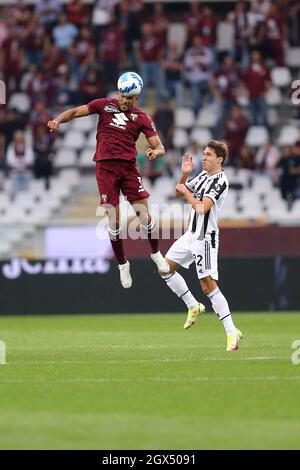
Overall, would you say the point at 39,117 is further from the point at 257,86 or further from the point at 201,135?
the point at 257,86

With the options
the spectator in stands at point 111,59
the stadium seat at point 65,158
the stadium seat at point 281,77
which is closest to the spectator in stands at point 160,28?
the spectator in stands at point 111,59

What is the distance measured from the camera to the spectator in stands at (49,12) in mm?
32938

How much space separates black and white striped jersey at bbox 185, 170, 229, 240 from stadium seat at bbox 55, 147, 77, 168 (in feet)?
52.8

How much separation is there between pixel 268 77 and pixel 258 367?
1841 cm

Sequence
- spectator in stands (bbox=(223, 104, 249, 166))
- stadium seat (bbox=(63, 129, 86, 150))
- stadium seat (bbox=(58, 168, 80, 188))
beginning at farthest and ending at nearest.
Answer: stadium seat (bbox=(63, 129, 86, 150)), stadium seat (bbox=(58, 168, 80, 188)), spectator in stands (bbox=(223, 104, 249, 166))

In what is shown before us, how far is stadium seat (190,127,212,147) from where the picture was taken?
2995 cm

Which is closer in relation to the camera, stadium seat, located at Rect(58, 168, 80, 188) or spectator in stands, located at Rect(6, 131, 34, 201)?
spectator in stands, located at Rect(6, 131, 34, 201)

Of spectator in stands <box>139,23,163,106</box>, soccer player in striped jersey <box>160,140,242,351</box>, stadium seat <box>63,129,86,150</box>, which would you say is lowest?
soccer player in striped jersey <box>160,140,242,351</box>

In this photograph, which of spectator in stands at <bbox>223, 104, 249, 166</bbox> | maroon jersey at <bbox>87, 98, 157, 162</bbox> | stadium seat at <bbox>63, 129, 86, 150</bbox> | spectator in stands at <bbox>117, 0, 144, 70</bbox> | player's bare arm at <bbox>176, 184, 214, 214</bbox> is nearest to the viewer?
player's bare arm at <bbox>176, 184, 214, 214</bbox>

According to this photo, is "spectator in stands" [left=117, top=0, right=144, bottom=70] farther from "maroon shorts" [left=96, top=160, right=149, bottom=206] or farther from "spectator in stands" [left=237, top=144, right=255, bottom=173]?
"maroon shorts" [left=96, top=160, right=149, bottom=206]

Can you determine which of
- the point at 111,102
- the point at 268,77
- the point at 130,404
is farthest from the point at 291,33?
the point at 130,404

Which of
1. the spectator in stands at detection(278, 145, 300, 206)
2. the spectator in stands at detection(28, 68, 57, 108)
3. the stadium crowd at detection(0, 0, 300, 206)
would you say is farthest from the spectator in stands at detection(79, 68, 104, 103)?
the spectator in stands at detection(278, 145, 300, 206)

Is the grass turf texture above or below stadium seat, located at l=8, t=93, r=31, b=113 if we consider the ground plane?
below
